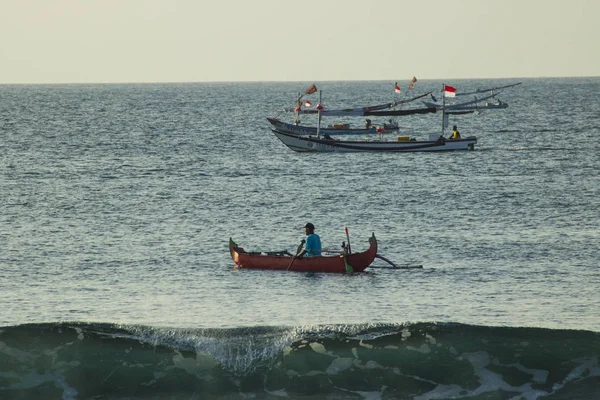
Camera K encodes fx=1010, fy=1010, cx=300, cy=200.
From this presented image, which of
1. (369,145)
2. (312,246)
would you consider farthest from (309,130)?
(312,246)

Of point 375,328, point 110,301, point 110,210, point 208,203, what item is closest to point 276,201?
point 208,203

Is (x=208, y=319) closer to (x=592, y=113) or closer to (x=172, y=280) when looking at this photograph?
(x=172, y=280)

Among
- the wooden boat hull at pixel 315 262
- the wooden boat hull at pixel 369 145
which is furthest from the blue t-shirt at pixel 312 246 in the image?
the wooden boat hull at pixel 369 145

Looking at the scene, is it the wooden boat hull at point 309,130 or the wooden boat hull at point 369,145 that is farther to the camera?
the wooden boat hull at point 309,130

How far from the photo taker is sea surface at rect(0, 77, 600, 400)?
2367 cm

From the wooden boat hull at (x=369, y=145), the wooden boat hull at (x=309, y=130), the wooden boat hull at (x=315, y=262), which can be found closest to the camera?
the wooden boat hull at (x=315, y=262)

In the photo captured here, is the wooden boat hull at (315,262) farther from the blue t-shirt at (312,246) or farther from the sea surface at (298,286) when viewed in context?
the sea surface at (298,286)

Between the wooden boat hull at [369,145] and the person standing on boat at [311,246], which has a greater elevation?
the person standing on boat at [311,246]

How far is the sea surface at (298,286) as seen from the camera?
23.7 metres

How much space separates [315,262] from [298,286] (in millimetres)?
1876

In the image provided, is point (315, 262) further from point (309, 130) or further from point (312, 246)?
point (309, 130)

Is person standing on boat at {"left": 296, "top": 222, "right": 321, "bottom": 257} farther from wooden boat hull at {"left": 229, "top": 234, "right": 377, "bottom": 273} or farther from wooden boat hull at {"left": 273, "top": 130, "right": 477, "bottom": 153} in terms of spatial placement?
wooden boat hull at {"left": 273, "top": 130, "right": 477, "bottom": 153}

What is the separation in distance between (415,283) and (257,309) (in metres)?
6.26

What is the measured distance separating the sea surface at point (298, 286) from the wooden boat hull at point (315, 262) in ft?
1.37
